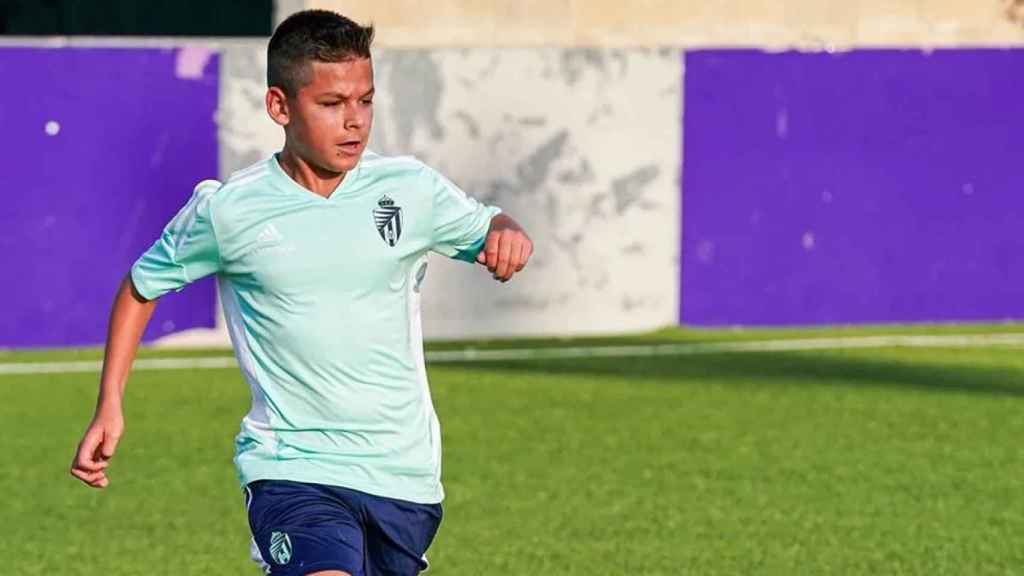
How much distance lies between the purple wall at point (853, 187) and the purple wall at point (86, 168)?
9.95ft

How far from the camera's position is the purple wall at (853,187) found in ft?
47.8

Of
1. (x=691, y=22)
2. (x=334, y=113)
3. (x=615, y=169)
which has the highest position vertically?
(x=334, y=113)

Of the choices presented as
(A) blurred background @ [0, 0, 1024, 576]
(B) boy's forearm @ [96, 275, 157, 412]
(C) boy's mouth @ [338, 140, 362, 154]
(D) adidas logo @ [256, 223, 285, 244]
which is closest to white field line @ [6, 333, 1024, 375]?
(A) blurred background @ [0, 0, 1024, 576]

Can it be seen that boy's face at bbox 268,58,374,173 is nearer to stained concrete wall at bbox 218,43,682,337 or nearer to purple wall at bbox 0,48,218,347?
purple wall at bbox 0,48,218,347

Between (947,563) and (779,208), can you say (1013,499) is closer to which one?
(947,563)

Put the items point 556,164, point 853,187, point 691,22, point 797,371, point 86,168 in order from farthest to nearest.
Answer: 1. point 691,22
2. point 853,187
3. point 556,164
4. point 86,168
5. point 797,371

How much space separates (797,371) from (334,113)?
773 cm

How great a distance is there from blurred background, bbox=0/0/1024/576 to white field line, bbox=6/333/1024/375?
4 centimetres

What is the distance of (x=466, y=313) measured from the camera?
46.3 ft

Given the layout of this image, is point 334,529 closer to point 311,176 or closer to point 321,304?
point 321,304

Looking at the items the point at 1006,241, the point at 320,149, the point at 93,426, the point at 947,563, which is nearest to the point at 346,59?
the point at 320,149

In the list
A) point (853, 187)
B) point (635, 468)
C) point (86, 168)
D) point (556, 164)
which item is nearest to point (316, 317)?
point (635, 468)

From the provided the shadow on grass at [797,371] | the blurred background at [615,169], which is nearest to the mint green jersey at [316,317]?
the shadow on grass at [797,371]

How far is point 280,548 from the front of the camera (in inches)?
208
